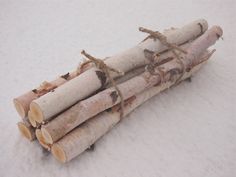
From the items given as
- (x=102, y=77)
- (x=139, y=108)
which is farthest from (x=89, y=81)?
(x=139, y=108)

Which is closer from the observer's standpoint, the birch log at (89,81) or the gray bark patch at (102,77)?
the birch log at (89,81)

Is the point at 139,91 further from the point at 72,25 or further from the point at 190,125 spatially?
the point at 72,25

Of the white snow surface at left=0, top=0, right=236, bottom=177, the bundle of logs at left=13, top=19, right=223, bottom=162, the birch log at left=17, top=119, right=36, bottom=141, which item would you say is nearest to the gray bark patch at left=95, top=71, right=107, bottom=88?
the bundle of logs at left=13, top=19, right=223, bottom=162

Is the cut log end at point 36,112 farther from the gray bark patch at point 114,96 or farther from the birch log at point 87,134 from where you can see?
the gray bark patch at point 114,96

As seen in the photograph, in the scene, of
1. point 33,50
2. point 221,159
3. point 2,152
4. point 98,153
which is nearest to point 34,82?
point 33,50

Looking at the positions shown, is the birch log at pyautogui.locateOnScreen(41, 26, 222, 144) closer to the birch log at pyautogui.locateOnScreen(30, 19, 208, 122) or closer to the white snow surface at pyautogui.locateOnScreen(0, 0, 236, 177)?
the birch log at pyautogui.locateOnScreen(30, 19, 208, 122)

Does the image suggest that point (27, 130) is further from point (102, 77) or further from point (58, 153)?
point (102, 77)

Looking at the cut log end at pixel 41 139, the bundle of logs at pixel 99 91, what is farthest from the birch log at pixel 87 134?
the cut log end at pixel 41 139
